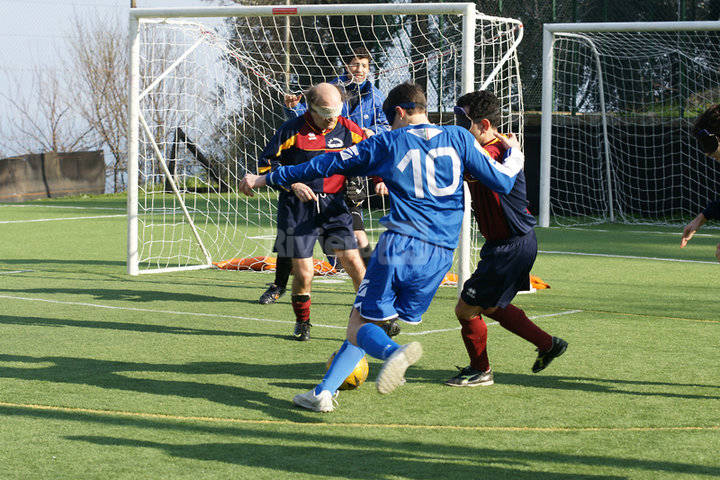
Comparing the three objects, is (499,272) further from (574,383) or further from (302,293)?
(302,293)

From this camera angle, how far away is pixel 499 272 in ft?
15.9

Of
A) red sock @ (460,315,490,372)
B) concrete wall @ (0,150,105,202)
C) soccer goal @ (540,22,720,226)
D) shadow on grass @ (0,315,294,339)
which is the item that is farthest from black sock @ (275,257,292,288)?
concrete wall @ (0,150,105,202)

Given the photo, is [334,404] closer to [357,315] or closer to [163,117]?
[357,315]

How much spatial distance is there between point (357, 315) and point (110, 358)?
7.12 ft

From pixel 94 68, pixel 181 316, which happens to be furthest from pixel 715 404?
pixel 94 68

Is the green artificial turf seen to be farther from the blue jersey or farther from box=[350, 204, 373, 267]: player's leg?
the blue jersey

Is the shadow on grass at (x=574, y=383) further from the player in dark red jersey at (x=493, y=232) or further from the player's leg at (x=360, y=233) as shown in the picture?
the player's leg at (x=360, y=233)

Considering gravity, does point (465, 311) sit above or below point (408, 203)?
below

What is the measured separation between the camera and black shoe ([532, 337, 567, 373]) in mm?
5133

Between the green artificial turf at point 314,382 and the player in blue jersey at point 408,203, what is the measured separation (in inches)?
22.3

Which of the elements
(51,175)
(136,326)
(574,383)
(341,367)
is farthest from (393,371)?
(51,175)

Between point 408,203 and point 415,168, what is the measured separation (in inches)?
6.8

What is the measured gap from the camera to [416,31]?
1460cm

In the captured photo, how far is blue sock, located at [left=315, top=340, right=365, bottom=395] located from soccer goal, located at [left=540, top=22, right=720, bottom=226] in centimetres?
1359
